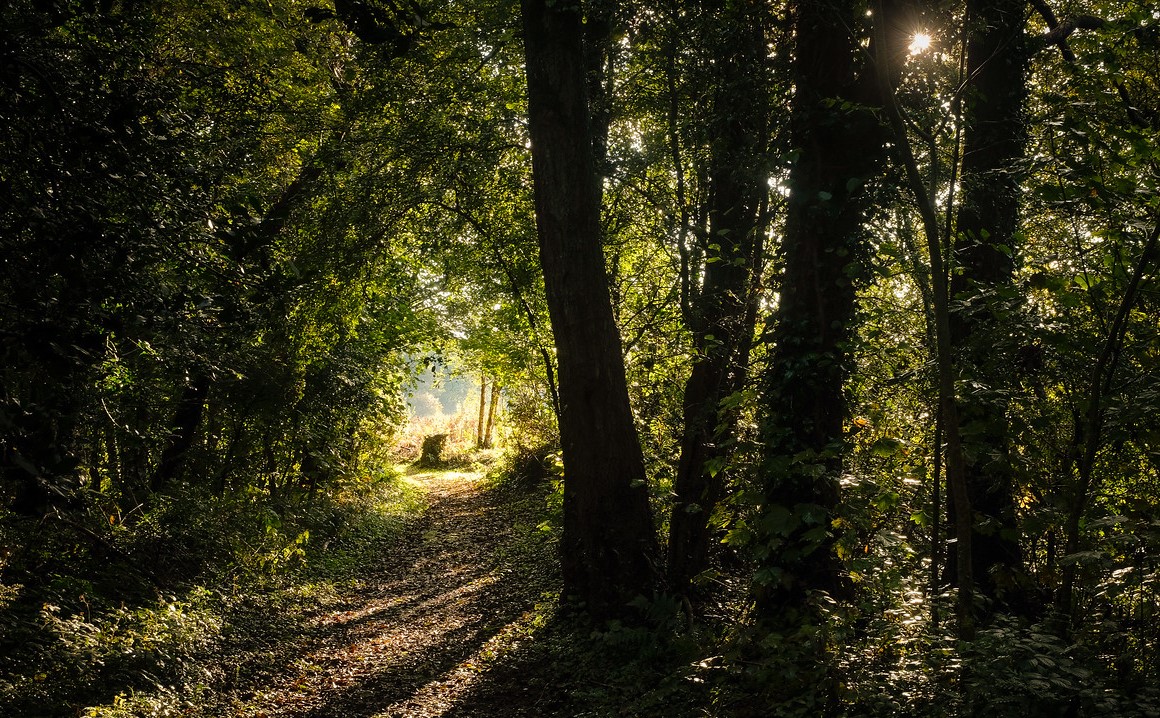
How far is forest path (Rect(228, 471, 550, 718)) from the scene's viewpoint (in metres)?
6.08

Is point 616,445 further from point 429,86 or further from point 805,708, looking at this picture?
point 429,86

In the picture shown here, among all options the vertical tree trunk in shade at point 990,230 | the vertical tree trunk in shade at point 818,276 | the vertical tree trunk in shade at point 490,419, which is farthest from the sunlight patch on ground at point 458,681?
the vertical tree trunk in shade at point 490,419

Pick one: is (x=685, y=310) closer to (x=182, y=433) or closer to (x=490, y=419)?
(x=182, y=433)

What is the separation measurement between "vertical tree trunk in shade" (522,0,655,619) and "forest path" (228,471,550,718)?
51.8 inches

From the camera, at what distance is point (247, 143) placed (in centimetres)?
659

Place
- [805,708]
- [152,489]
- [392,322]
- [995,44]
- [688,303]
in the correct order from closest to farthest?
[805,708]
[995,44]
[688,303]
[152,489]
[392,322]

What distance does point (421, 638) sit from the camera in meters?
7.86

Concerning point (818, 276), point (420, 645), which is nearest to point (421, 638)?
point (420, 645)

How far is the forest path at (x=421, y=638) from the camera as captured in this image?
19.9 ft

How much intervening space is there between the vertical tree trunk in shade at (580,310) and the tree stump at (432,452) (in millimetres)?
19810

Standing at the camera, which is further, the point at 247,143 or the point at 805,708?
the point at 247,143

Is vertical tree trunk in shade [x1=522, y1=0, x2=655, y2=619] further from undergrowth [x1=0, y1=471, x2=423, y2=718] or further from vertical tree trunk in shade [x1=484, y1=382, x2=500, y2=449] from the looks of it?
vertical tree trunk in shade [x1=484, y1=382, x2=500, y2=449]

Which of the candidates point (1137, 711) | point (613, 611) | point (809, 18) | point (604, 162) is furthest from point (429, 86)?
point (1137, 711)

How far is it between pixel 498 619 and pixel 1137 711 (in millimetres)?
6510
